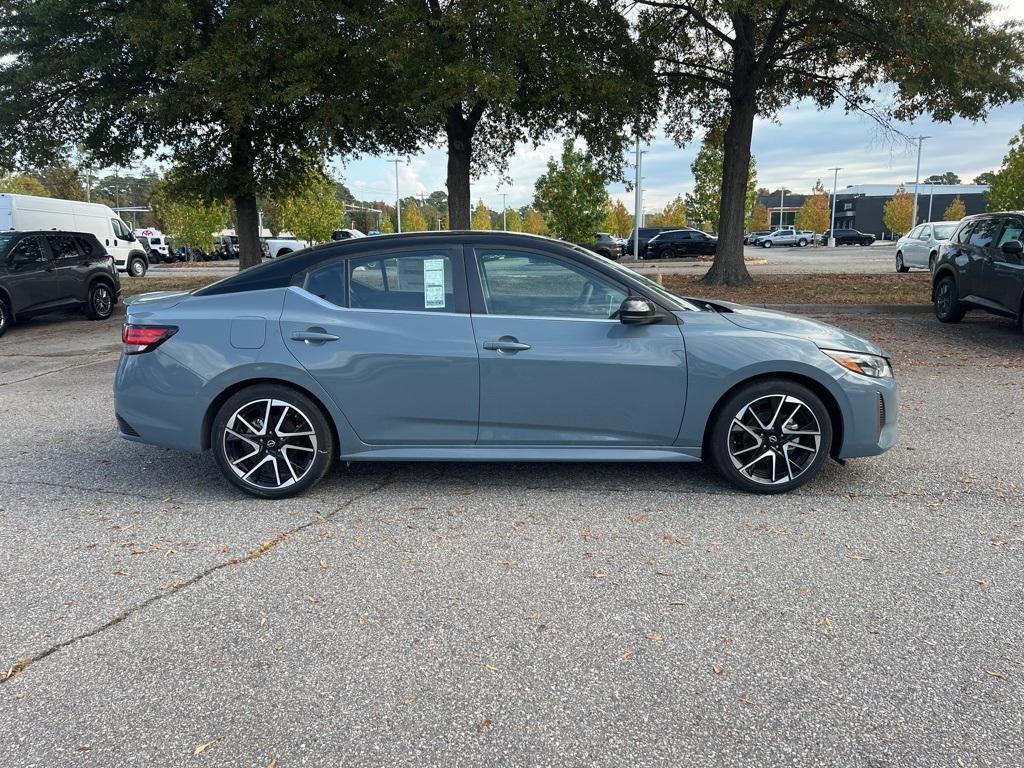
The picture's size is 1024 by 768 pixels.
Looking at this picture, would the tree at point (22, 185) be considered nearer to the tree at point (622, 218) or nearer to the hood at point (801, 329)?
the tree at point (622, 218)

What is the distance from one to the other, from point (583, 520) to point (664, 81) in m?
16.8

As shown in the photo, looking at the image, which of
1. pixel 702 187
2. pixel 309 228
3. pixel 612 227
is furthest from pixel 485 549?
pixel 612 227

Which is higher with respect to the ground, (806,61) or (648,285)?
(806,61)

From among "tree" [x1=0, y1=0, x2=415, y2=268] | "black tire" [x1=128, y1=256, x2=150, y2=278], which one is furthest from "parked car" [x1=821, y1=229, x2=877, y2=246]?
"tree" [x1=0, y1=0, x2=415, y2=268]

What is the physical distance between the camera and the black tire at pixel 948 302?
11.8m

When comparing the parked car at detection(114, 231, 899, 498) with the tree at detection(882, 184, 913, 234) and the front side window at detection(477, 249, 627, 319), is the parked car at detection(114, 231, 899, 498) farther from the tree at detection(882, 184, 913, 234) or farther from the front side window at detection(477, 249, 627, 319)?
the tree at detection(882, 184, 913, 234)

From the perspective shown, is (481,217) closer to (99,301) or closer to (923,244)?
(923,244)

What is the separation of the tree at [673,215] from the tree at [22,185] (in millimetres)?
54829

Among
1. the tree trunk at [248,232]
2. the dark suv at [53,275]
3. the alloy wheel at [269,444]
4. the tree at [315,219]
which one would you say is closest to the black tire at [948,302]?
the alloy wheel at [269,444]

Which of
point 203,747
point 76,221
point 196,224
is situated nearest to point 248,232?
point 76,221

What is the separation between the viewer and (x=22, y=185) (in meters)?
67.0

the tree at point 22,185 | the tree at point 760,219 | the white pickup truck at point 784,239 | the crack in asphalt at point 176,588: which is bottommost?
the crack in asphalt at point 176,588

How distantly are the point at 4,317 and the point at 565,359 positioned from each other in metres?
11.8

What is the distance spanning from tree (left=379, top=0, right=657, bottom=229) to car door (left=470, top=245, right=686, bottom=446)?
9.30m
